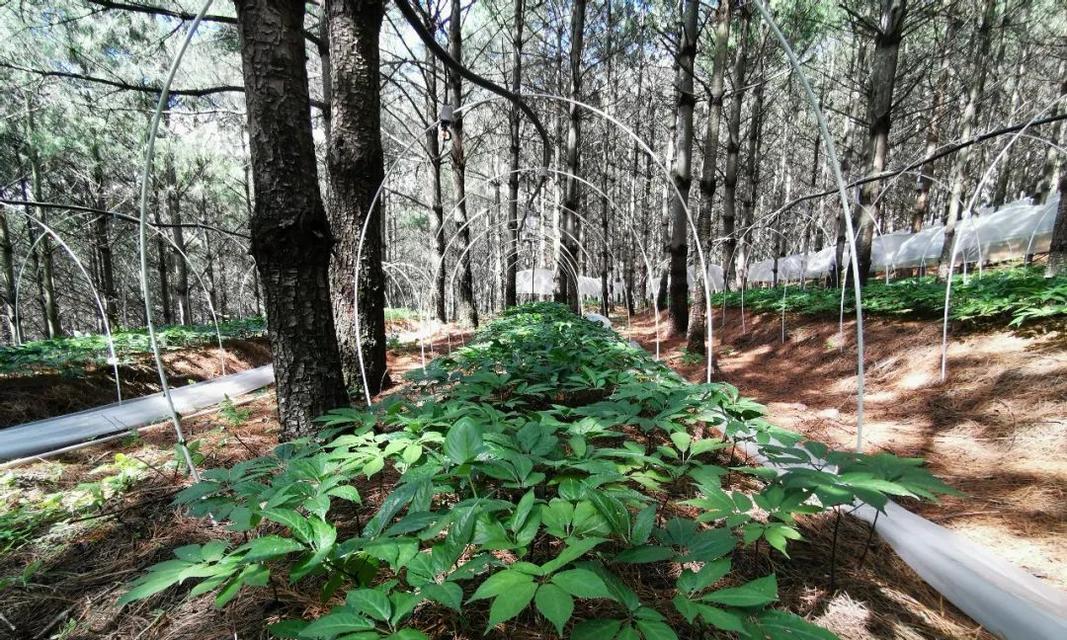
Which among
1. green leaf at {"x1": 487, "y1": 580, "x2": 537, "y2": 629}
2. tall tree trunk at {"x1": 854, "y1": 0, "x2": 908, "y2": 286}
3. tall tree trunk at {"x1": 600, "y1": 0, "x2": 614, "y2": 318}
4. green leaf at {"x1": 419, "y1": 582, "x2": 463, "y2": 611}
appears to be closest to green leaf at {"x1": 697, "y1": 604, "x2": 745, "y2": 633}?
green leaf at {"x1": 487, "y1": 580, "x2": 537, "y2": 629}

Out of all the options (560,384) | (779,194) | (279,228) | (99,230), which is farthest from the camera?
(779,194)

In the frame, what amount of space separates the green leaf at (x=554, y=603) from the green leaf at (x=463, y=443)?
444mm

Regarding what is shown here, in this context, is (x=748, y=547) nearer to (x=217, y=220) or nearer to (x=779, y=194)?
(x=779, y=194)

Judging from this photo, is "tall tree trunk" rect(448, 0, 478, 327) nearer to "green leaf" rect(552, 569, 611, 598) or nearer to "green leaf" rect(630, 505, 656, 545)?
"green leaf" rect(630, 505, 656, 545)

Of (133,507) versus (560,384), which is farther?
(560,384)

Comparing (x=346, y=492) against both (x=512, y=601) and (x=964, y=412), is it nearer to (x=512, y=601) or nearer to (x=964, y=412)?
(x=512, y=601)

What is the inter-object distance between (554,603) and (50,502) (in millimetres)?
2576

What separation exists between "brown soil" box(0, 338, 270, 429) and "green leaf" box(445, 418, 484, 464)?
5.59 m

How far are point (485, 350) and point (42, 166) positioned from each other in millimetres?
15256

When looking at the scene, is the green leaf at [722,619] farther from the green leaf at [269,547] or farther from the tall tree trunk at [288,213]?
the tall tree trunk at [288,213]

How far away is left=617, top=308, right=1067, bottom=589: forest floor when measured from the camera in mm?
1811

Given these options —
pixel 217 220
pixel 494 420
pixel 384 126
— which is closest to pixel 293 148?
pixel 494 420

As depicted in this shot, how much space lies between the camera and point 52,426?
3.46 metres

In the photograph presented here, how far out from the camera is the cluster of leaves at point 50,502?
1.62 meters
